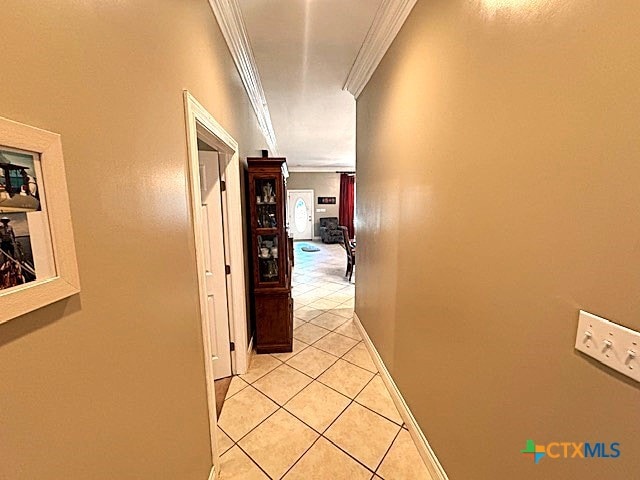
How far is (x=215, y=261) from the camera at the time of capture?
234 centimetres

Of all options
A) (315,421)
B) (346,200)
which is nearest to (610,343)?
(315,421)

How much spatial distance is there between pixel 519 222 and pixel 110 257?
1.31 m

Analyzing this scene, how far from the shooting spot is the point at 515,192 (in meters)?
1.00

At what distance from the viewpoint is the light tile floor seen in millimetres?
1631

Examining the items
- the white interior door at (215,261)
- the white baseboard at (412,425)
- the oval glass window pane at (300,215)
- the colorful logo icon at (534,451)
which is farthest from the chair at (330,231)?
the colorful logo icon at (534,451)

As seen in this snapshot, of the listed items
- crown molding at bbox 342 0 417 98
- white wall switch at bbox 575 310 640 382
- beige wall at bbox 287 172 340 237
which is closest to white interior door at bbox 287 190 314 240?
beige wall at bbox 287 172 340 237

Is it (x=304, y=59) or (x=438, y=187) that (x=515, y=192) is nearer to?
(x=438, y=187)

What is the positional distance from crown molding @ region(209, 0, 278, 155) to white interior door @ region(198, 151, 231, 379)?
2.79ft

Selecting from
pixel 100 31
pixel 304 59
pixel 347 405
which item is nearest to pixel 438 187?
pixel 100 31

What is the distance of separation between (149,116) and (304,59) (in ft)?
7.07

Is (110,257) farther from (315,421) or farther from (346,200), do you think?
(346,200)

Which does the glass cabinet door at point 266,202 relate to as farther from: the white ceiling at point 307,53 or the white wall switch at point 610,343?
the white wall switch at point 610,343

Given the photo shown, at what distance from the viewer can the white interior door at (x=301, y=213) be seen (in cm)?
1090

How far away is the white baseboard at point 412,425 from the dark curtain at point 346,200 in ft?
27.6
